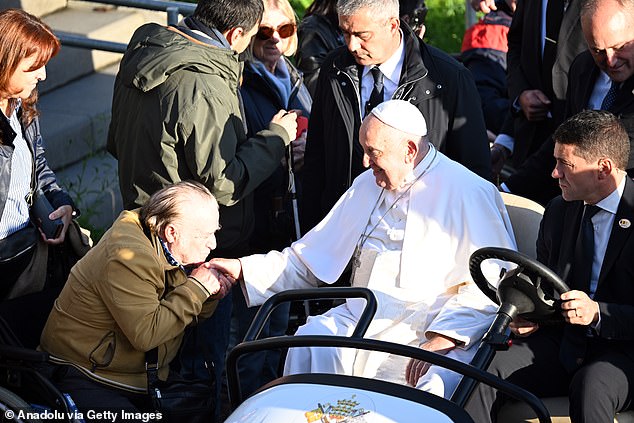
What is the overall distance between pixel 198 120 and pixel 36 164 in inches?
33.5

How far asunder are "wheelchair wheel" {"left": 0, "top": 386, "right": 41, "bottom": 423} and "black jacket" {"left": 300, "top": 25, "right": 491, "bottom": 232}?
218cm

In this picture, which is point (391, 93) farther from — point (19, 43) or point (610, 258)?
point (19, 43)

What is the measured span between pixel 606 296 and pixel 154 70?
2.30 metres

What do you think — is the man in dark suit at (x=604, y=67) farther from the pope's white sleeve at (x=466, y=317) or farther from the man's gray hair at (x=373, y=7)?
the pope's white sleeve at (x=466, y=317)

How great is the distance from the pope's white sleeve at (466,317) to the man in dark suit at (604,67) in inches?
42.0

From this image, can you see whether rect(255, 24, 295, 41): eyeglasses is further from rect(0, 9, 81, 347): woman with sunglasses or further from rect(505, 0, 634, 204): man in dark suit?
rect(505, 0, 634, 204): man in dark suit

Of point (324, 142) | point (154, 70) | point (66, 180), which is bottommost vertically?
point (66, 180)

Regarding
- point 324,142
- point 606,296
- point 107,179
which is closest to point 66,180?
point 107,179

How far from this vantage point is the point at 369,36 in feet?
18.2

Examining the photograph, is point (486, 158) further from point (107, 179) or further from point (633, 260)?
point (107, 179)

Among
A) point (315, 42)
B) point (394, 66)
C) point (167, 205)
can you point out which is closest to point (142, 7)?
point (315, 42)

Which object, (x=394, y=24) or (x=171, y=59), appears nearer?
(x=171, y=59)

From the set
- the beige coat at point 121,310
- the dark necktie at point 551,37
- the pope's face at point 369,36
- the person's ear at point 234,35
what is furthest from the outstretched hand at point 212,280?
the dark necktie at point 551,37

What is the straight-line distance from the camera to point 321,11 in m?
7.26
